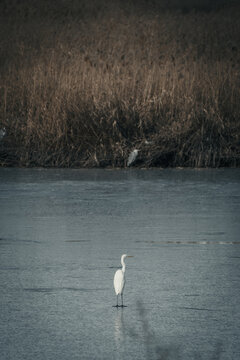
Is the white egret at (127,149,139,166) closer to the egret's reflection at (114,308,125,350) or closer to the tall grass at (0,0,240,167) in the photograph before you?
the tall grass at (0,0,240,167)

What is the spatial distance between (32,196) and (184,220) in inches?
100.0

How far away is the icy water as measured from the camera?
184 inches

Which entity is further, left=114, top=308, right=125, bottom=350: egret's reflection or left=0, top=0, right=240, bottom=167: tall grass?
left=0, top=0, right=240, bottom=167: tall grass

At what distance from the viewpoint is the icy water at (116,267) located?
4.68 m

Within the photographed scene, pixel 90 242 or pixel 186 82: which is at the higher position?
pixel 186 82

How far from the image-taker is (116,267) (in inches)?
259

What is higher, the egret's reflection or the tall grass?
the tall grass

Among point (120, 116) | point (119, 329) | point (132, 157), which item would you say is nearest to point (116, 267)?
point (119, 329)

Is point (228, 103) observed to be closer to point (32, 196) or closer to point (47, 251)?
point (32, 196)

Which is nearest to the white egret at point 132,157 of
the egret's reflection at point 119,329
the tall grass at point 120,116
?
the tall grass at point 120,116

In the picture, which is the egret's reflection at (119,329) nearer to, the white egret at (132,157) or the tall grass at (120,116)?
the white egret at (132,157)

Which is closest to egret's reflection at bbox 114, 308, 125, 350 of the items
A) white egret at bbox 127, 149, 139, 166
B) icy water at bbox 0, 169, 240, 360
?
icy water at bbox 0, 169, 240, 360

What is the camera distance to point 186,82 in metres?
14.4

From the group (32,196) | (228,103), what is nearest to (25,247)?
(32,196)
